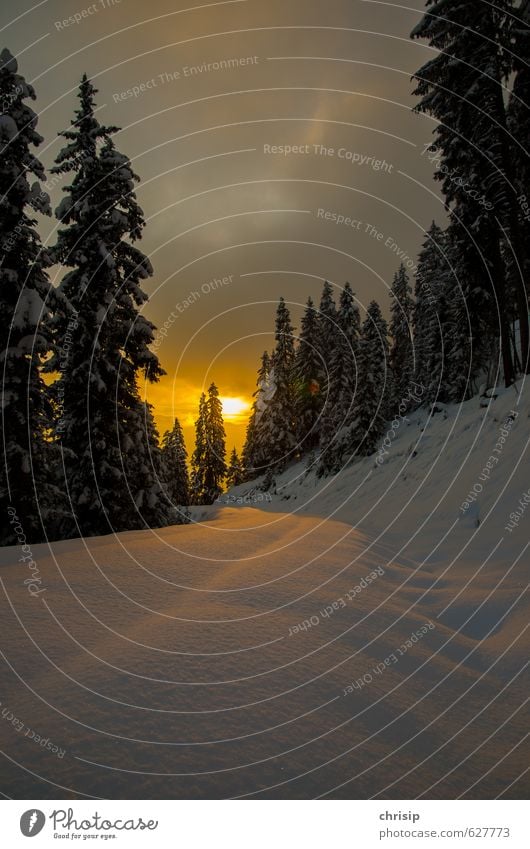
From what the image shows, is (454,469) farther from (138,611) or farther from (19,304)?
(19,304)

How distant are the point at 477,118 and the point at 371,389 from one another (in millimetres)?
24979

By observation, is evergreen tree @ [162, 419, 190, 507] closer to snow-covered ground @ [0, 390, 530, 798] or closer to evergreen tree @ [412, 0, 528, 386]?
evergreen tree @ [412, 0, 528, 386]

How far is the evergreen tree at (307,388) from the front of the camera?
166 feet

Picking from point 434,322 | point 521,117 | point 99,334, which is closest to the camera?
point 99,334

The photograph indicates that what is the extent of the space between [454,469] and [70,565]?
12161mm

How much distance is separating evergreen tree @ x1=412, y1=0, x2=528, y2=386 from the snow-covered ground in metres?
13.2

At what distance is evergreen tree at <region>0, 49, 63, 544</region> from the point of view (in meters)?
10.8

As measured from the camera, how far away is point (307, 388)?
5128cm

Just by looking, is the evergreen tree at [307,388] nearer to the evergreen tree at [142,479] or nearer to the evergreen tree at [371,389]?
the evergreen tree at [371,389]

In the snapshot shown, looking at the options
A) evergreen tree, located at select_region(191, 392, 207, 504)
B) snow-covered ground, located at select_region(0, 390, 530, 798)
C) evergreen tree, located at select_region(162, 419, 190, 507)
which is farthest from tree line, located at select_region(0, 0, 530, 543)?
evergreen tree, located at select_region(191, 392, 207, 504)

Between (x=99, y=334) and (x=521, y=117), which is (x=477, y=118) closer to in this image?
(x=521, y=117)

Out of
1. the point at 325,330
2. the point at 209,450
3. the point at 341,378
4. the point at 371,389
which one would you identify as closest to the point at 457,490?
the point at 371,389

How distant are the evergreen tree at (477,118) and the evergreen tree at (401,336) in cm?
3638

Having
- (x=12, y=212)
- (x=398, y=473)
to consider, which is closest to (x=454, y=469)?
(x=398, y=473)
